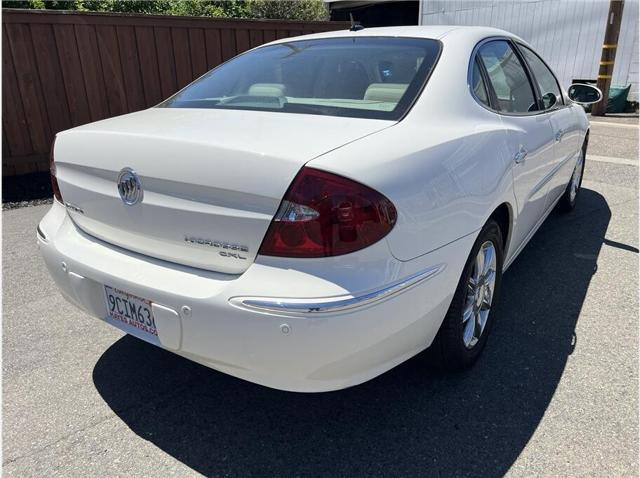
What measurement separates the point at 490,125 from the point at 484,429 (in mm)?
1385

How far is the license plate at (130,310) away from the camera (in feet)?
6.44

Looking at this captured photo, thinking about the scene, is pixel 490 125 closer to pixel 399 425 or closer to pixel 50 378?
pixel 399 425

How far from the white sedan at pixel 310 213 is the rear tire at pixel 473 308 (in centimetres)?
1

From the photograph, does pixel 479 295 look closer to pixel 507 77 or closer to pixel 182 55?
pixel 507 77

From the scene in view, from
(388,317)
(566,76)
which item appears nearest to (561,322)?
(388,317)

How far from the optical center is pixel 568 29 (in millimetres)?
12547

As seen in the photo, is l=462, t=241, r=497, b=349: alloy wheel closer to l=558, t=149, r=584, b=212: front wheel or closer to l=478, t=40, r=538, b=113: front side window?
l=478, t=40, r=538, b=113: front side window

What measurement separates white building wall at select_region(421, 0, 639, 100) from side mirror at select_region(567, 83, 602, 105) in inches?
347

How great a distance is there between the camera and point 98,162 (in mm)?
2115

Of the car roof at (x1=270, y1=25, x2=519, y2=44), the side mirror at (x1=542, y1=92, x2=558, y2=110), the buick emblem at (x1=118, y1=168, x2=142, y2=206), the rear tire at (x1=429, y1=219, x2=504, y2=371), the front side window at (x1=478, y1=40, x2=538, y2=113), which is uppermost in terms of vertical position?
the car roof at (x1=270, y1=25, x2=519, y2=44)

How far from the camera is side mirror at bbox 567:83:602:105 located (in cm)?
449

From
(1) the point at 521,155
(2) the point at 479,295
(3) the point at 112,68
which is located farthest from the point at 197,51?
(2) the point at 479,295

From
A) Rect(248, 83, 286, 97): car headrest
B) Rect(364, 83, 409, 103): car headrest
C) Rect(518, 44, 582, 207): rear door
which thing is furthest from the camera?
Rect(518, 44, 582, 207): rear door

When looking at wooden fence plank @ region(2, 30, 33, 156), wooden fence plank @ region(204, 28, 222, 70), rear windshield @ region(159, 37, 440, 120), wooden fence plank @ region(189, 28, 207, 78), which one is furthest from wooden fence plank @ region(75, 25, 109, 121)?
rear windshield @ region(159, 37, 440, 120)
